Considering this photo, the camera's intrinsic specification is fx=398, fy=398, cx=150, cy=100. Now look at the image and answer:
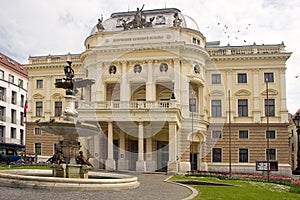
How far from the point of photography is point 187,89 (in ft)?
141

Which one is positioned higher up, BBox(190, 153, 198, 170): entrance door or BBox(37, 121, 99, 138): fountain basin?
BBox(37, 121, 99, 138): fountain basin

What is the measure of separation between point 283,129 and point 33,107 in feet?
105

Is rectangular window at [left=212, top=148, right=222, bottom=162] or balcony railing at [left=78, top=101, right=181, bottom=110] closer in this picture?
balcony railing at [left=78, top=101, right=181, bottom=110]

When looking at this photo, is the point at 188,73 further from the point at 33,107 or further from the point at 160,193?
the point at 160,193

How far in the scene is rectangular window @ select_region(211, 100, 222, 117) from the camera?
156 ft

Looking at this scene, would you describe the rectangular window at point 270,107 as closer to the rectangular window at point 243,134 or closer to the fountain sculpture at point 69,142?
the rectangular window at point 243,134

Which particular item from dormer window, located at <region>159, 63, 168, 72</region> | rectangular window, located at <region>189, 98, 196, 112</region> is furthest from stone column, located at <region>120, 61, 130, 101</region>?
rectangular window, located at <region>189, 98, 196, 112</region>

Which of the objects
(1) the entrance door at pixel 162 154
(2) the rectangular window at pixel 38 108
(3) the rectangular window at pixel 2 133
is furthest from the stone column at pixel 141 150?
(3) the rectangular window at pixel 2 133

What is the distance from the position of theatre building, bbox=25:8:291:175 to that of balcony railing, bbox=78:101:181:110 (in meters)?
2.79

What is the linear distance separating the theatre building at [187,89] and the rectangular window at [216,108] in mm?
119

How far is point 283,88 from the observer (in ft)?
153

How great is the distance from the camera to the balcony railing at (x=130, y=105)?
3591 centimetres

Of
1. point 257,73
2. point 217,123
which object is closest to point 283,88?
point 257,73

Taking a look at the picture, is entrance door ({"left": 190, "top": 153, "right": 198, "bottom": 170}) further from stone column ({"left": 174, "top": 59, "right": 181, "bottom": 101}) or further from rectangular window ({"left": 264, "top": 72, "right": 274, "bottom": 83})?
rectangular window ({"left": 264, "top": 72, "right": 274, "bottom": 83})
